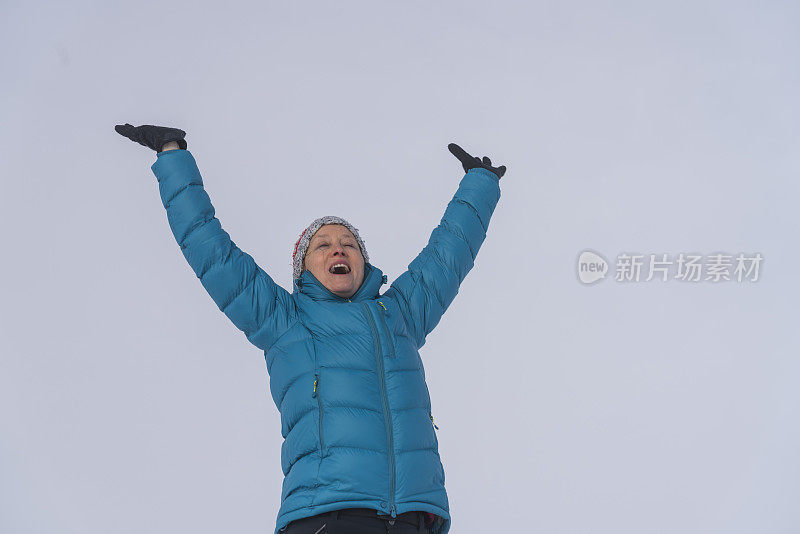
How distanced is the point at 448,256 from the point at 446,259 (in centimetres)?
1

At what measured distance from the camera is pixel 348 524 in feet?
6.78

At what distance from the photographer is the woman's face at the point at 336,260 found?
7.94 feet

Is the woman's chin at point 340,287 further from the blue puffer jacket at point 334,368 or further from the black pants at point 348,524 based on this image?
the black pants at point 348,524

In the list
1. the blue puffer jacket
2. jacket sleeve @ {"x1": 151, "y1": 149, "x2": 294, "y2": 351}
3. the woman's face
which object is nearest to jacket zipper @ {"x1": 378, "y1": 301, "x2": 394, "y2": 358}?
the blue puffer jacket

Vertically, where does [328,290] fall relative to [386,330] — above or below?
above

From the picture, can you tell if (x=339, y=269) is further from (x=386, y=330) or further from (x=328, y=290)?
(x=386, y=330)

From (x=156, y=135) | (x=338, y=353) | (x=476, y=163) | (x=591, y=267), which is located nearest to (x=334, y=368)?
(x=338, y=353)

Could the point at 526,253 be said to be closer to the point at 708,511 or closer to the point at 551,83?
the point at 551,83

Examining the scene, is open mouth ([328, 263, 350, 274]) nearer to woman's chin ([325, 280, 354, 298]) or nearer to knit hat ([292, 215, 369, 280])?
woman's chin ([325, 280, 354, 298])

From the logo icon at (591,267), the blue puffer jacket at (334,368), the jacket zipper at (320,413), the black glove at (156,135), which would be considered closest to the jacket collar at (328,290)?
the blue puffer jacket at (334,368)

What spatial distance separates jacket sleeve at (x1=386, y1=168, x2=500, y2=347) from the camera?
2537 millimetres

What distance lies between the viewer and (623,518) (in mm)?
3879

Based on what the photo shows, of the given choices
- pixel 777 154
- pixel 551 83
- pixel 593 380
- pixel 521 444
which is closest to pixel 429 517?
pixel 521 444

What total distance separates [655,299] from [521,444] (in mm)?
997
